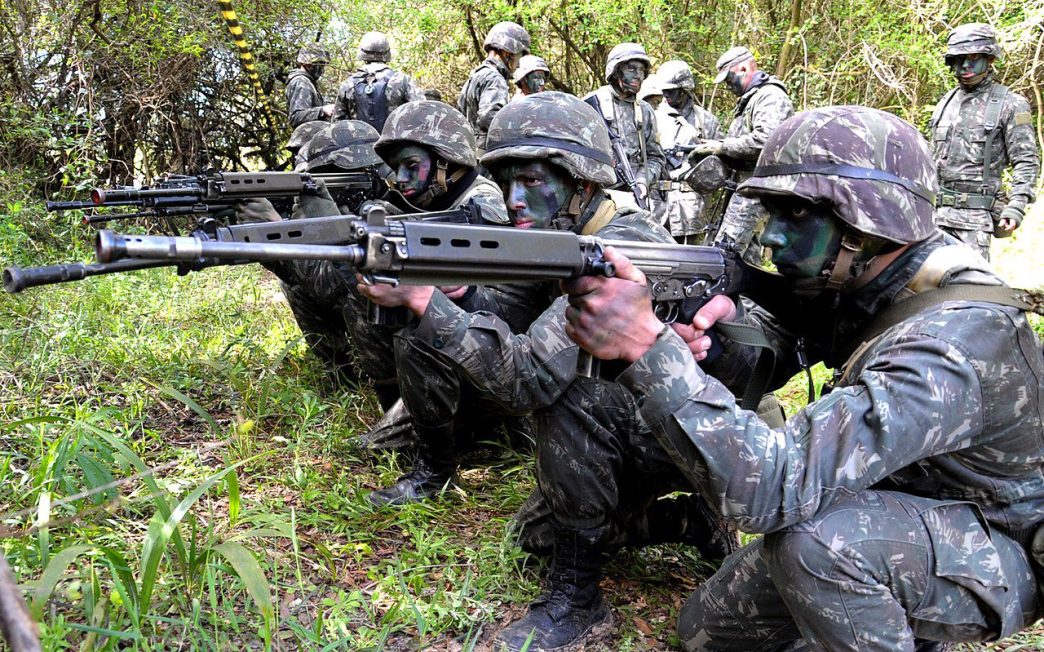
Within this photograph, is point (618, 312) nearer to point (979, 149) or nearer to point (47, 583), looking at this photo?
point (47, 583)

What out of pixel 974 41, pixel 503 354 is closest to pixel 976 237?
pixel 974 41

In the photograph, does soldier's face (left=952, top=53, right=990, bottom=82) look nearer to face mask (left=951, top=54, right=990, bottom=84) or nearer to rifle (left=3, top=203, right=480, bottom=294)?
face mask (left=951, top=54, right=990, bottom=84)

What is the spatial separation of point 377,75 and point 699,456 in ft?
24.4

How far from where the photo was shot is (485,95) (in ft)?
30.3

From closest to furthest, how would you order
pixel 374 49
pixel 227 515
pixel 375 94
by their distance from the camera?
1. pixel 227 515
2. pixel 375 94
3. pixel 374 49

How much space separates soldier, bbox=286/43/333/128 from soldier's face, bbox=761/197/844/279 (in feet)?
25.7

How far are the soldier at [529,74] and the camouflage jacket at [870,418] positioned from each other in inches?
330

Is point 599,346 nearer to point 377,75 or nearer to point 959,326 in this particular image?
point 959,326

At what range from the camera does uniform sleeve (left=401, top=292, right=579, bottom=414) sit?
295 cm

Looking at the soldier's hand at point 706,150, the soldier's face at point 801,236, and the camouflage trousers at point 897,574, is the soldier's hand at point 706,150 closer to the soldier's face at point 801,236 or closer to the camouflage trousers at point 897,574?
the soldier's face at point 801,236

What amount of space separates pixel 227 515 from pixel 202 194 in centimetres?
212

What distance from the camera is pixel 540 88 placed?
1043 cm

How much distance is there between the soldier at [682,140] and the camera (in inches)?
347

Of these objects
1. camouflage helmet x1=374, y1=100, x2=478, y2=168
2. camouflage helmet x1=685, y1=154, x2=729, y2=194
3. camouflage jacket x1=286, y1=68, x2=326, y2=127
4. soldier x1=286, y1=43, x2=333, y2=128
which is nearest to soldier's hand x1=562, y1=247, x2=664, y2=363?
camouflage helmet x1=374, y1=100, x2=478, y2=168
